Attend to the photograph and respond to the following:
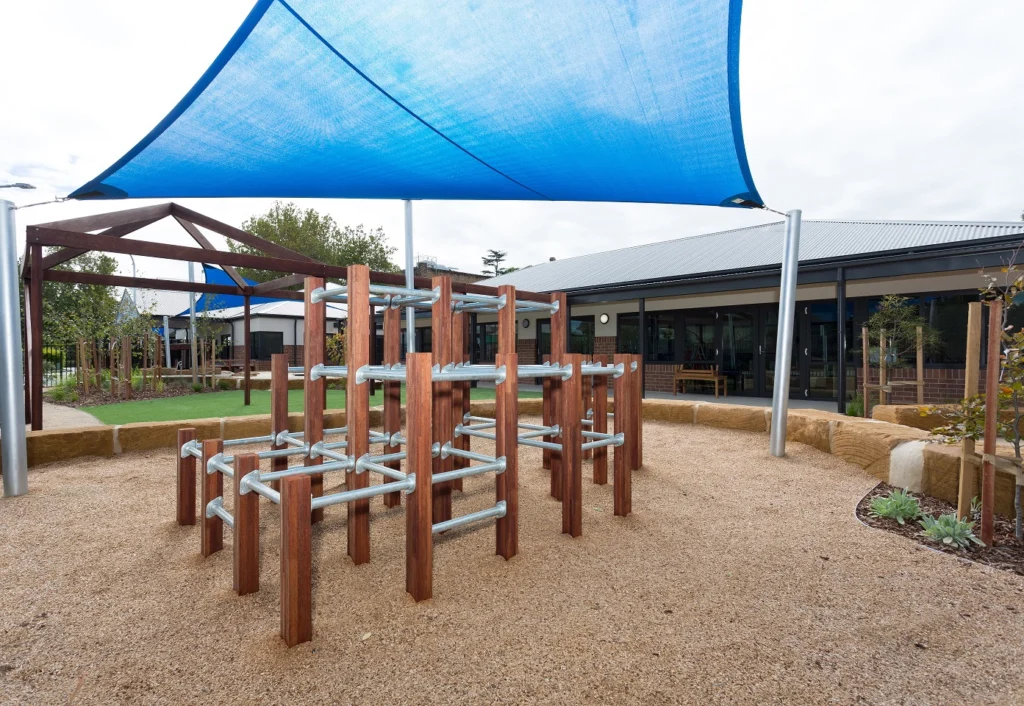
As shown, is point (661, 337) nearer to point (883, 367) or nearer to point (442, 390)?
point (883, 367)

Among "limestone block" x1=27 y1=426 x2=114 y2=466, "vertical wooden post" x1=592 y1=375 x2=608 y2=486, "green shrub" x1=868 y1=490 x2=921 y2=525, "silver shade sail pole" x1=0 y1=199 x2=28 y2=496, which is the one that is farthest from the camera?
"limestone block" x1=27 y1=426 x2=114 y2=466

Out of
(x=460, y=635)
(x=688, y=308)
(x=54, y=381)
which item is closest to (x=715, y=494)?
(x=460, y=635)

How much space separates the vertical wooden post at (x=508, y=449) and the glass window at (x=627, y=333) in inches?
459

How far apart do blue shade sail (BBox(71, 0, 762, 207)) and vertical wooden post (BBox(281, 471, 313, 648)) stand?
2.46m

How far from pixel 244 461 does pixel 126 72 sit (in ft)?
9.23

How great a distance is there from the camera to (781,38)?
123 inches

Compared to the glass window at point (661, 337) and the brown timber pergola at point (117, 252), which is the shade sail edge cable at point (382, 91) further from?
the glass window at point (661, 337)

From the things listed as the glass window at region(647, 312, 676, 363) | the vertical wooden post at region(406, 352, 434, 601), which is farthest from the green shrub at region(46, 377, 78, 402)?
the glass window at region(647, 312, 676, 363)

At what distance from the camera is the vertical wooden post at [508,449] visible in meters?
2.66

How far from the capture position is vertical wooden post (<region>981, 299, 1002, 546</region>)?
2.70m

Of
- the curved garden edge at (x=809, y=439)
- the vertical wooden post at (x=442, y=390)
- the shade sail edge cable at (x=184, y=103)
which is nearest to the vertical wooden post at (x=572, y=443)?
the vertical wooden post at (x=442, y=390)

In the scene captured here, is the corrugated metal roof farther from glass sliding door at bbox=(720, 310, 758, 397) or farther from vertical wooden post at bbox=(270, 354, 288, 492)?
vertical wooden post at bbox=(270, 354, 288, 492)

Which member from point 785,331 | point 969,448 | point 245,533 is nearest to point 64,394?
point 245,533

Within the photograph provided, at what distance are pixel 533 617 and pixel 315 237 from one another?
3103cm
